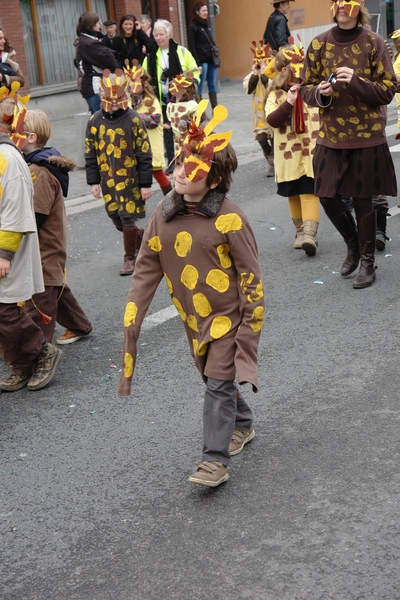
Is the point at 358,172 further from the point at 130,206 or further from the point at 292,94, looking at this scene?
the point at 130,206

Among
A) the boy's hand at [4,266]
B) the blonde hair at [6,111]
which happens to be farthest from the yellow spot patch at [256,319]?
the blonde hair at [6,111]

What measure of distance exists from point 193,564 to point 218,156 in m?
1.63

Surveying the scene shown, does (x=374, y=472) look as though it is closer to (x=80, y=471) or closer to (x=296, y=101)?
(x=80, y=471)

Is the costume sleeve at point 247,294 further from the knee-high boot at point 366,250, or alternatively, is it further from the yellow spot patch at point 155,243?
the knee-high boot at point 366,250

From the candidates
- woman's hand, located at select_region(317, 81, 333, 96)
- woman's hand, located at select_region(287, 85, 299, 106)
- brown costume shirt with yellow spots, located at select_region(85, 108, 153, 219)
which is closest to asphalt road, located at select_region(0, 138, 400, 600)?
brown costume shirt with yellow spots, located at select_region(85, 108, 153, 219)

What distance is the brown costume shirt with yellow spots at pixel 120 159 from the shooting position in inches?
281

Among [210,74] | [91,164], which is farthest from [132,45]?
[91,164]

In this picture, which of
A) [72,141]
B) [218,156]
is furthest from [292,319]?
[72,141]

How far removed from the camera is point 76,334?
6086mm

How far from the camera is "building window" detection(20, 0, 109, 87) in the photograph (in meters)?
19.2

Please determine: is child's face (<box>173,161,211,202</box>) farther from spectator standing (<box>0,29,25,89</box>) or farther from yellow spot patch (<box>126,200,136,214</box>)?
spectator standing (<box>0,29,25,89</box>)

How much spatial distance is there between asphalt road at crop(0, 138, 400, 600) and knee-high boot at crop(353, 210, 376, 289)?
165mm

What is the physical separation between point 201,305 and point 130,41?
1116 centimetres

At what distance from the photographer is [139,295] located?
393 centimetres
